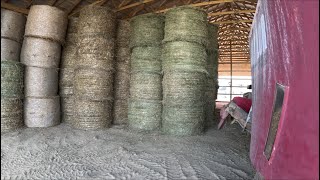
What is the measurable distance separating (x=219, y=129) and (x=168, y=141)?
1.75 metres

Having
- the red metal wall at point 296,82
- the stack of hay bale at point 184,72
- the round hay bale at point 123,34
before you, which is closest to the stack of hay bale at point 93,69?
the round hay bale at point 123,34

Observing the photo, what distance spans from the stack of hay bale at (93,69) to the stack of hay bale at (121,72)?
571 millimetres

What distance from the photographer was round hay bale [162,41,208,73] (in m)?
4.80

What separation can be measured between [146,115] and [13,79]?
263 centimetres

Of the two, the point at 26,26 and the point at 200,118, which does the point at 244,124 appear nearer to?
the point at 200,118

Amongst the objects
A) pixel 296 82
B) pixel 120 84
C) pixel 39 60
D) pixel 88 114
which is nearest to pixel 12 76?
pixel 39 60

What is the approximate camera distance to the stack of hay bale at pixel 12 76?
4312 mm

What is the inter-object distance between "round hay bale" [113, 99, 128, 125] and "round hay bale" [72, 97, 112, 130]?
2.19 ft

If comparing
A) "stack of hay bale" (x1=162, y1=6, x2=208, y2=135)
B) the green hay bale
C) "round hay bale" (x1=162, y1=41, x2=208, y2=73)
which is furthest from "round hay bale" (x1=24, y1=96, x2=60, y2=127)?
"round hay bale" (x1=162, y1=41, x2=208, y2=73)

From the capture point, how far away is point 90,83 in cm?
505

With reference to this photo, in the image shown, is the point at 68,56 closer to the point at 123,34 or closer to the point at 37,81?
the point at 37,81

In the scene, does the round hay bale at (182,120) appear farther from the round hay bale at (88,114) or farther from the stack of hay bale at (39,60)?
the stack of hay bale at (39,60)

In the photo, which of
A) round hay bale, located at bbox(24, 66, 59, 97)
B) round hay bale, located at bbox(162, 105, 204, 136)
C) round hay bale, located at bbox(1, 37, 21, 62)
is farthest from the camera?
round hay bale, located at bbox(24, 66, 59, 97)

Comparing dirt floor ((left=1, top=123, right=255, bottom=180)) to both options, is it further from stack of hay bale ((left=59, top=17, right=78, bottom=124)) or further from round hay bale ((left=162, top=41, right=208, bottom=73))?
round hay bale ((left=162, top=41, right=208, bottom=73))
